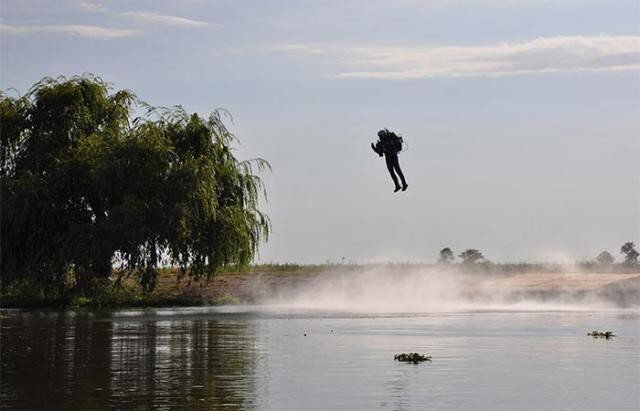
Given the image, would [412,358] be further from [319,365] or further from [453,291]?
[453,291]

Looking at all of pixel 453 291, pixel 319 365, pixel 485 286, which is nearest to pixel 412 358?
pixel 319 365

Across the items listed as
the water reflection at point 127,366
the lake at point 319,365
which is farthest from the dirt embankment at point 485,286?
the water reflection at point 127,366

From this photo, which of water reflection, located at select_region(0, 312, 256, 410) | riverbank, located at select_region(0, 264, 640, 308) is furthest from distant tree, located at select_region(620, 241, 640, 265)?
water reflection, located at select_region(0, 312, 256, 410)

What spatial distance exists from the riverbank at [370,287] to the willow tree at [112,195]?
2861 millimetres

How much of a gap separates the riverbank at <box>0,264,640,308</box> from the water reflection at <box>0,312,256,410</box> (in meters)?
16.2

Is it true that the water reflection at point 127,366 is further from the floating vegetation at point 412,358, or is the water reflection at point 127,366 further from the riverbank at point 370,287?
the riverbank at point 370,287

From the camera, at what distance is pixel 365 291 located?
6925 centimetres

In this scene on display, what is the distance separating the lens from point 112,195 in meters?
49.1

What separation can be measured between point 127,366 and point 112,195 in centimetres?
2689

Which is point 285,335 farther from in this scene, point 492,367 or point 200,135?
point 200,135

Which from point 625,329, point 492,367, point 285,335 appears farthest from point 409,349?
point 625,329

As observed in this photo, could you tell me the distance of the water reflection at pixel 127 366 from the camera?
17.8 m

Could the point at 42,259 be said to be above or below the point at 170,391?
above

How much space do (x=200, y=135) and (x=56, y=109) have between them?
690 centimetres
